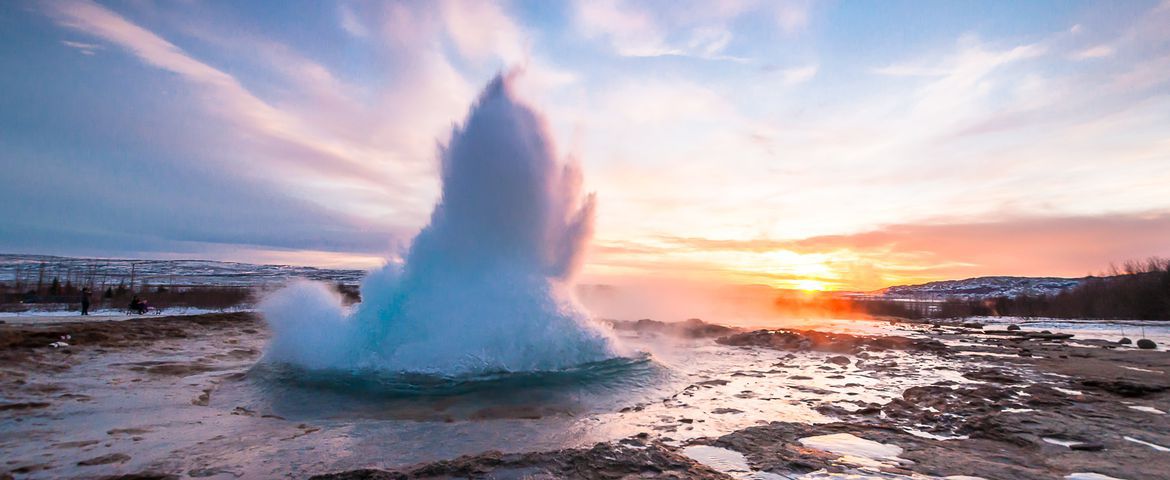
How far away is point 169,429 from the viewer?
21.2 feet

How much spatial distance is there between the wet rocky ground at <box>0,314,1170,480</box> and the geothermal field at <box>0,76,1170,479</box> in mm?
50

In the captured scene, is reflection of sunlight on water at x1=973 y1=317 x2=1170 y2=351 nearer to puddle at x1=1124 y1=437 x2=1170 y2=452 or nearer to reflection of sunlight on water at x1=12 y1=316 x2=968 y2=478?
reflection of sunlight on water at x1=12 y1=316 x2=968 y2=478

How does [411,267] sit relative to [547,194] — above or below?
below

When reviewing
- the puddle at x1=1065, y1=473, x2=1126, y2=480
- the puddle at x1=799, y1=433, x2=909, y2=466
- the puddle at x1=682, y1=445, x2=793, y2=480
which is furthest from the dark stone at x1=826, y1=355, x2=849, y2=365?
the puddle at x1=682, y1=445, x2=793, y2=480

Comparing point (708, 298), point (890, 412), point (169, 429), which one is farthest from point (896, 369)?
point (708, 298)

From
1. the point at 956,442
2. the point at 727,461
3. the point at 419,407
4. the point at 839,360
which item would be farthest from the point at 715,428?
the point at 839,360

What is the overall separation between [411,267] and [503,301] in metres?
2.55

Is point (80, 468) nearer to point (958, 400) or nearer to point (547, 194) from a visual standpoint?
point (547, 194)

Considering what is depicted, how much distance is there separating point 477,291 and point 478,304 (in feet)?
1.34

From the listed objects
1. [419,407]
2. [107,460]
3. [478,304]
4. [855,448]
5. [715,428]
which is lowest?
[419,407]

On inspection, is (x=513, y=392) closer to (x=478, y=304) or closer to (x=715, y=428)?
(x=478, y=304)

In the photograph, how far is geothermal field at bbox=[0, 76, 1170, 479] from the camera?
528 cm

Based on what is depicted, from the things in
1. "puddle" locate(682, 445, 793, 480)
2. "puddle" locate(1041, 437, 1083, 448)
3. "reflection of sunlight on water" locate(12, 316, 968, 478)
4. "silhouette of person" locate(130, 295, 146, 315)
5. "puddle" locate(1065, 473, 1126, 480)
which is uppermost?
"puddle" locate(1065, 473, 1126, 480)

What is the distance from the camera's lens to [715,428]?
680 cm
